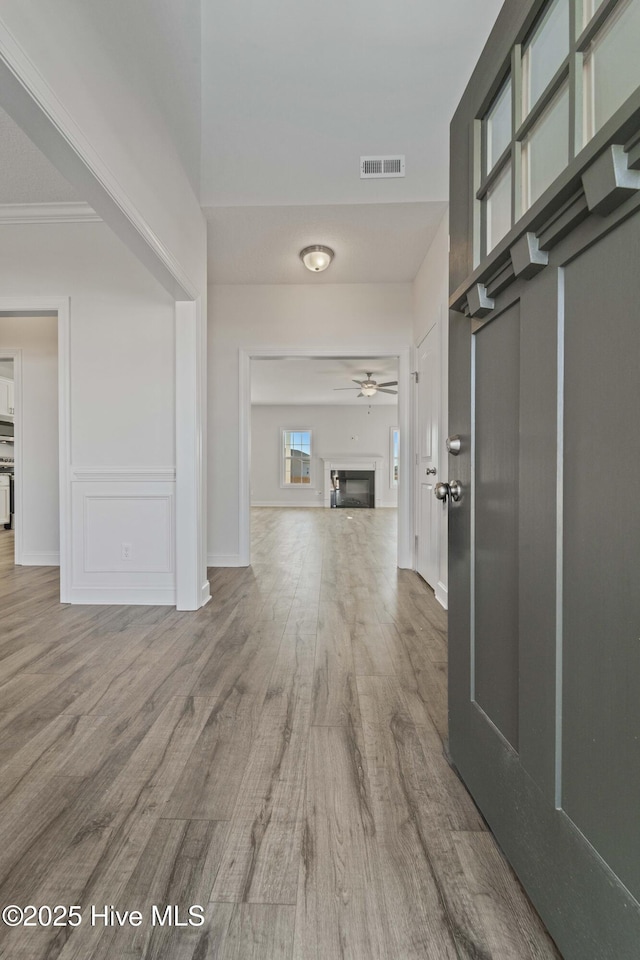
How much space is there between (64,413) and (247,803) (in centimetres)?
281

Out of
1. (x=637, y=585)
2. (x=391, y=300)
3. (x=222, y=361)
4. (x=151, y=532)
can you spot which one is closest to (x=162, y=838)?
(x=637, y=585)

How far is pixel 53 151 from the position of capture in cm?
155

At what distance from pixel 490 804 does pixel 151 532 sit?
2.62 metres

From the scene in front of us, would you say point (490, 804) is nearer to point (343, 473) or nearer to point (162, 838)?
point (162, 838)

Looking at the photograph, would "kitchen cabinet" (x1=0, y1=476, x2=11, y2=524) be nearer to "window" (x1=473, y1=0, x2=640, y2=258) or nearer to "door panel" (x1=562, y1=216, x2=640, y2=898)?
"window" (x1=473, y1=0, x2=640, y2=258)

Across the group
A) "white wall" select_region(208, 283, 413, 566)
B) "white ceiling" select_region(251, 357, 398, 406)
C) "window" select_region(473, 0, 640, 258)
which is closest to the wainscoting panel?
"white wall" select_region(208, 283, 413, 566)

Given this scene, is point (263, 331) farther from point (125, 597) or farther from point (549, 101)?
point (549, 101)

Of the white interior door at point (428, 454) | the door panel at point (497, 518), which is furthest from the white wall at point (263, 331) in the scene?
the door panel at point (497, 518)

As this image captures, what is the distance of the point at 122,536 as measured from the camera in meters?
3.18

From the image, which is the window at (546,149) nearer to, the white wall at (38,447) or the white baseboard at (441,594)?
the white baseboard at (441,594)

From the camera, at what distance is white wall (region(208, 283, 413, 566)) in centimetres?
423

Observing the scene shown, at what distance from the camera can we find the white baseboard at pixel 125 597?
3.14 metres

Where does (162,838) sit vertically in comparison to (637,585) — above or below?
below

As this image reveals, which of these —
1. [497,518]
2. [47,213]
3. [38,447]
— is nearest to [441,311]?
[497,518]
